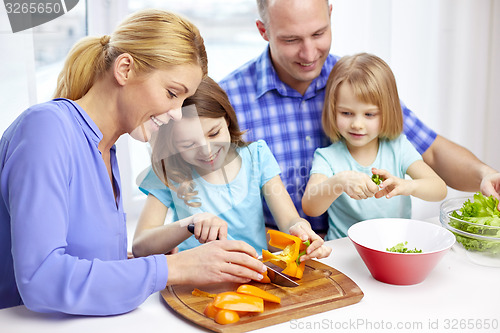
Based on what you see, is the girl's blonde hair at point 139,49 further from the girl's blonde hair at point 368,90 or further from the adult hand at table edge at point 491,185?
the adult hand at table edge at point 491,185

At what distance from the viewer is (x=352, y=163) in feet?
5.38

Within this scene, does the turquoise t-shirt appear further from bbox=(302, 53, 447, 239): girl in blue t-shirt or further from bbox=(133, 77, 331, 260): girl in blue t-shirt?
bbox=(133, 77, 331, 260): girl in blue t-shirt

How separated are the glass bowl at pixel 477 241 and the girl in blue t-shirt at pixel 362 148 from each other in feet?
0.73

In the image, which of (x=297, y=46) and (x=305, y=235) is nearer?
(x=305, y=235)

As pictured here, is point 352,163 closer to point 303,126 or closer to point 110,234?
point 303,126

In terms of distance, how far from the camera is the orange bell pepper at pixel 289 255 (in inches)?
42.9

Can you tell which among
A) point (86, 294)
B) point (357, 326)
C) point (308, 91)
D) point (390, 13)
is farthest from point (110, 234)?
point (390, 13)

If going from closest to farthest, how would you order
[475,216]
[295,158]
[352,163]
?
[475,216] < [352,163] < [295,158]

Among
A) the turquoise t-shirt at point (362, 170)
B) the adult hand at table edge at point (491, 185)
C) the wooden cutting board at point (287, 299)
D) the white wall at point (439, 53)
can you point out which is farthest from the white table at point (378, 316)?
the white wall at point (439, 53)

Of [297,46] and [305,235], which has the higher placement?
[297,46]

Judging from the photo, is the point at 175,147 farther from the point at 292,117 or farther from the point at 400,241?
the point at 292,117

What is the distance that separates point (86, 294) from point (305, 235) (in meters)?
0.51

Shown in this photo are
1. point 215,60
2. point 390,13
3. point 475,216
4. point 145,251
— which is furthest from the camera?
point 390,13

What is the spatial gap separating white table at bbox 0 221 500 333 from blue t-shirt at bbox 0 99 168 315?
0.03 meters
